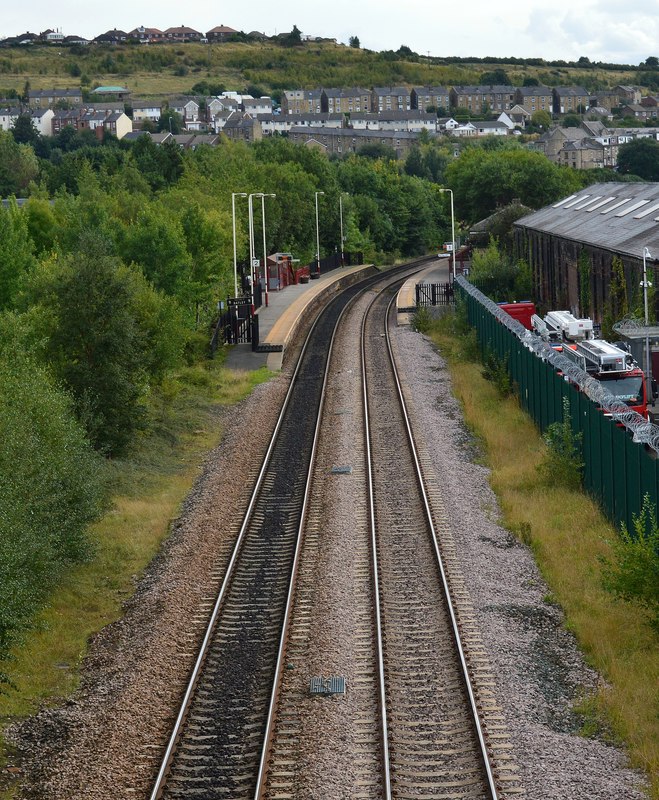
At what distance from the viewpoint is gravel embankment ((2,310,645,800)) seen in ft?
40.8

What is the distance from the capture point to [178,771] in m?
12.7

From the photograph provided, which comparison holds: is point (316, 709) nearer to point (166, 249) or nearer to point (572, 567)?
point (572, 567)

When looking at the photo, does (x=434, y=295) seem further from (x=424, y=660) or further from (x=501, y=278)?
(x=424, y=660)

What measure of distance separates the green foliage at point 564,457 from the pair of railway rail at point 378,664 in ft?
8.99

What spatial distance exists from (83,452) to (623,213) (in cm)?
3301

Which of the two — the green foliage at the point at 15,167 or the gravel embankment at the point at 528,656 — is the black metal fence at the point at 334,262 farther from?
the gravel embankment at the point at 528,656

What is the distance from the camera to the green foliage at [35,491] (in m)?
15.2

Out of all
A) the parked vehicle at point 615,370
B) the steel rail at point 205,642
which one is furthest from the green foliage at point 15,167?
the steel rail at point 205,642

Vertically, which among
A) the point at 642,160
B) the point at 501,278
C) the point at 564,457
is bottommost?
the point at 564,457

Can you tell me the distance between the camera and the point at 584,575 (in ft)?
61.1

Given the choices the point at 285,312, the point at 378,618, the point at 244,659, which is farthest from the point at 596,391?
the point at 285,312

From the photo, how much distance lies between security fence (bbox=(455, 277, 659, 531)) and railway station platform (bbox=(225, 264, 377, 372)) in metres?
12.5

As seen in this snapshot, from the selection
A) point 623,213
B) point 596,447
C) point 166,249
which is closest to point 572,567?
point 596,447

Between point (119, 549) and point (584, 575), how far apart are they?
28.7 ft
